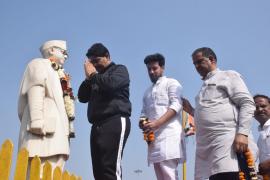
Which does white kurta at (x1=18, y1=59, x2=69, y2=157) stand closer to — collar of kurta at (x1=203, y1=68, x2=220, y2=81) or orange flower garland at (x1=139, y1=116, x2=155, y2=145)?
orange flower garland at (x1=139, y1=116, x2=155, y2=145)

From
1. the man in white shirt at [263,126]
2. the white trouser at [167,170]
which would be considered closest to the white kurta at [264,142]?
the man in white shirt at [263,126]

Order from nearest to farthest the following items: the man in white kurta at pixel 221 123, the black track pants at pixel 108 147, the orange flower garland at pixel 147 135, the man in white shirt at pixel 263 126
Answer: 1. the man in white kurta at pixel 221 123
2. the black track pants at pixel 108 147
3. the orange flower garland at pixel 147 135
4. the man in white shirt at pixel 263 126

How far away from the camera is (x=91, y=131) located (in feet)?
12.6

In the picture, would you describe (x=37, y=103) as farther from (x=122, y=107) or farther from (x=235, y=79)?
(x=235, y=79)

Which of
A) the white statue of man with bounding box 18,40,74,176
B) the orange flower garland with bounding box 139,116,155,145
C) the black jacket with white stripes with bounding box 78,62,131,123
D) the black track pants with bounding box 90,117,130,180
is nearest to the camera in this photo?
the black track pants with bounding box 90,117,130,180

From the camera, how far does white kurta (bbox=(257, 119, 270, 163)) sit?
181 inches

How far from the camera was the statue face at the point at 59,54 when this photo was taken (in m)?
4.99

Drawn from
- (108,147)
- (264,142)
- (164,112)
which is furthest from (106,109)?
(264,142)

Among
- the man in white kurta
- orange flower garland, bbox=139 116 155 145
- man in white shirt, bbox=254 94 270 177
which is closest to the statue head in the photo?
orange flower garland, bbox=139 116 155 145

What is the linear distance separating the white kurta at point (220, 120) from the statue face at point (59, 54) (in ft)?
6.57

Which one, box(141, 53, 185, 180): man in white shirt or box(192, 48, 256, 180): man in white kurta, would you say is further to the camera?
box(141, 53, 185, 180): man in white shirt

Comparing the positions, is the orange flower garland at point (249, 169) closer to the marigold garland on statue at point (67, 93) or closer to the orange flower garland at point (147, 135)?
the orange flower garland at point (147, 135)

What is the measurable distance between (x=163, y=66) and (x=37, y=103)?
162 centimetres

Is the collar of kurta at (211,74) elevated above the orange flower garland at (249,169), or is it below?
above
